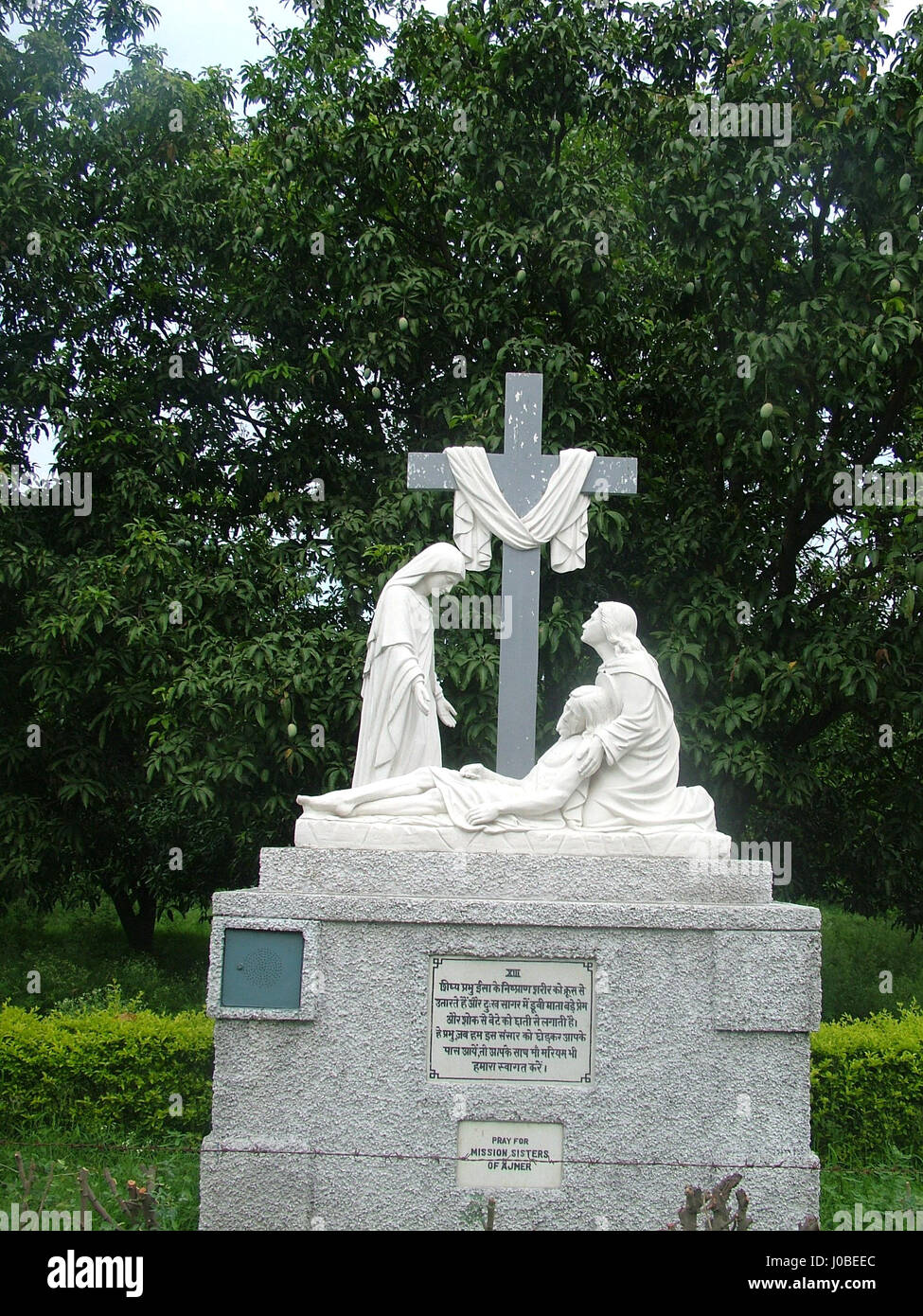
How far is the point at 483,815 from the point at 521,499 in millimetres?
2348

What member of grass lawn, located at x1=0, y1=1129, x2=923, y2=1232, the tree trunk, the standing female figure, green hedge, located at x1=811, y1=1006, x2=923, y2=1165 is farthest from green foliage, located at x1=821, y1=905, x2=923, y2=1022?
the tree trunk

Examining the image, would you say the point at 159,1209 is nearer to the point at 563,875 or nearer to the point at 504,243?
the point at 563,875

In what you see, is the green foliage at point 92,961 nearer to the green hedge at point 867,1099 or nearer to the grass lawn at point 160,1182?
the grass lawn at point 160,1182

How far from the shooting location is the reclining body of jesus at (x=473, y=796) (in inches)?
221

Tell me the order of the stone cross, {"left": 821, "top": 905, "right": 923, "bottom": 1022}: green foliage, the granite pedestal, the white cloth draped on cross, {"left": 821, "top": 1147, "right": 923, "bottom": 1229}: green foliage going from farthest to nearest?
{"left": 821, "top": 905, "right": 923, "bottom": 1022}: green foliage
the white cloth draped on cross
the stone cross
{"left": 821, "top": 1147, "right": 923, "bottom": 1229}: green foliage
the granite pedestal

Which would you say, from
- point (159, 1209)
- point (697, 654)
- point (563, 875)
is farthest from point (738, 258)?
point (159, 1209)

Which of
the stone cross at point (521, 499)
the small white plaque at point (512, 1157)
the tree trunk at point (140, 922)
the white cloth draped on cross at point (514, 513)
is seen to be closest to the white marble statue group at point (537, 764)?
the stone cross at point (521, 499)

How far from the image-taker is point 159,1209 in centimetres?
550

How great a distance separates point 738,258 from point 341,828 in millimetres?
5397

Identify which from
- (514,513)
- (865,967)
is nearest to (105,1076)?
(514,513)

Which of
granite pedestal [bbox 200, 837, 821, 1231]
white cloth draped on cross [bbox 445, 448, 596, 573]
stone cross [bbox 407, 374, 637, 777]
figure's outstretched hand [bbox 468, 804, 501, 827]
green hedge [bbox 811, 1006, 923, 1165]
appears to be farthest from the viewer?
white cloth draped on cross [bbox 445, 448, 596, 573]

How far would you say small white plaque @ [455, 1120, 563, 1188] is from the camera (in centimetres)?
532

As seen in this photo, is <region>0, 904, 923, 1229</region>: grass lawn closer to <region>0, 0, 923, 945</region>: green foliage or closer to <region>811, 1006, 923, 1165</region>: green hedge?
<region>811, 1006, 923, 1165</region>: green hedge

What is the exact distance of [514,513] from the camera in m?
7.19
